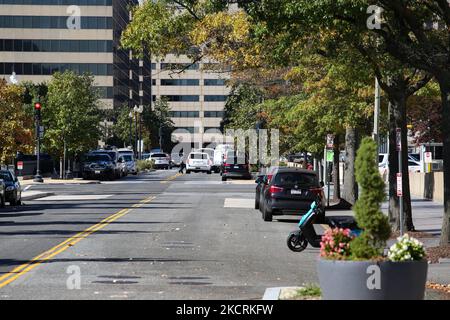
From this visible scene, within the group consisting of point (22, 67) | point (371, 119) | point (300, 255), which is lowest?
point (300, 255)

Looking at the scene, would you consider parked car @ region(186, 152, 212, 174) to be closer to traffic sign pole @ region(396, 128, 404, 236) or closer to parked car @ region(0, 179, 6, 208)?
parked car @ region(0, 179, 6, 208)

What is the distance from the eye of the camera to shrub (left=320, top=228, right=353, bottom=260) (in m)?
11.6

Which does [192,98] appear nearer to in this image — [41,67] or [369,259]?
[41,67]

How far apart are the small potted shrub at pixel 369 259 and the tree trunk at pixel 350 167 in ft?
87.2

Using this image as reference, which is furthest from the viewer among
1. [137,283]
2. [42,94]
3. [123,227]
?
[42,94]

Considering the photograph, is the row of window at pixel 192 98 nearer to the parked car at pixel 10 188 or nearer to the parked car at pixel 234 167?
the parked car at pixel 234 167

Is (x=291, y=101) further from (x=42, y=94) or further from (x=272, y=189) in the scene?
(x=42, y=94)

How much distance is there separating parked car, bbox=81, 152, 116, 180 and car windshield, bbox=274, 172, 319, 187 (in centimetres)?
4068

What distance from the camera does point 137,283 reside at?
15461 millimetres

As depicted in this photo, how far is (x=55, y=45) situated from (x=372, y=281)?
125651 millimetres

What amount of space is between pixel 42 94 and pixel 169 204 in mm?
52393

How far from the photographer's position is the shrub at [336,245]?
11641mm

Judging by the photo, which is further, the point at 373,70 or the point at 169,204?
the point at 169,204
